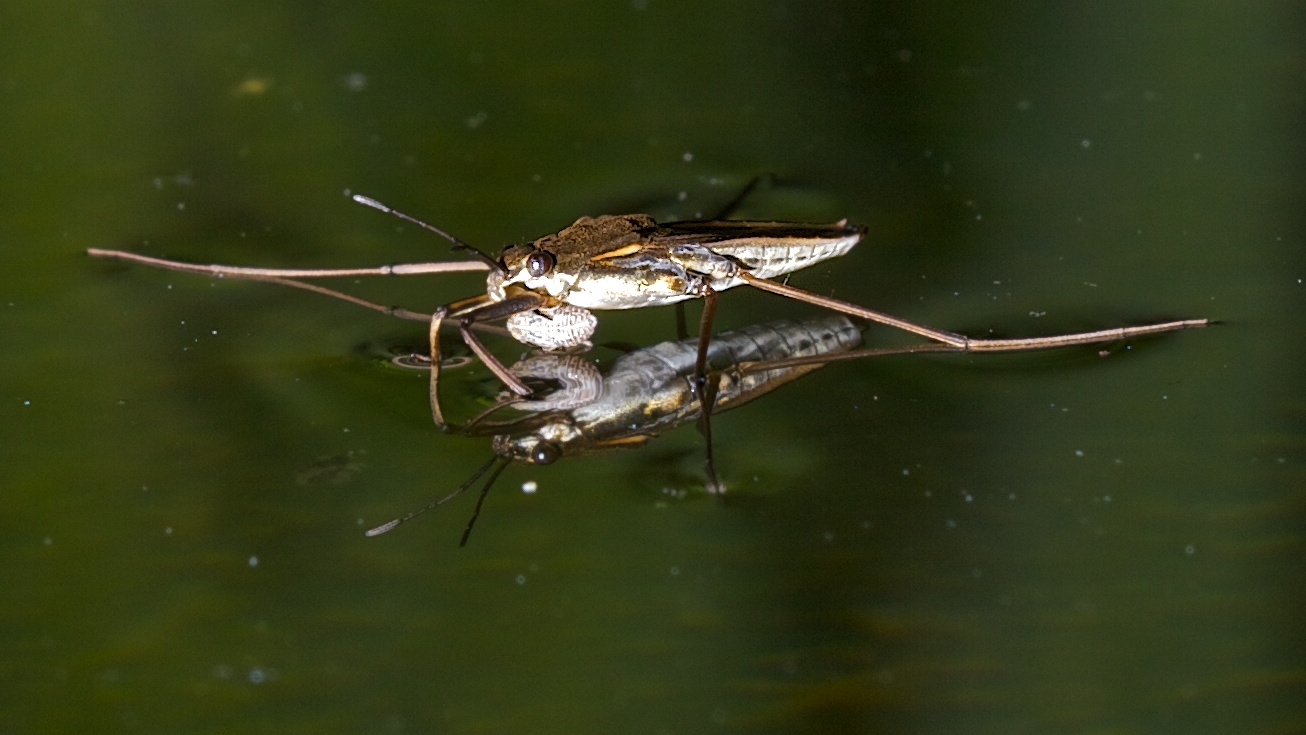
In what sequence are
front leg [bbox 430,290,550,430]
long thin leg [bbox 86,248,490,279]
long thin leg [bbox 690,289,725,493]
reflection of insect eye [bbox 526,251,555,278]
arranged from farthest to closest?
long thin leg [bbox 86,248,490,279], reflection of insect eye [bbox 526,251,555,278], front leg [bbox 430,290,550,430], long thin leg [bbox 690,289,725,493]

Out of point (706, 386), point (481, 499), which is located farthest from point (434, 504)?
point (706, 386)

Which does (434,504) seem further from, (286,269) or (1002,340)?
(1002,340)

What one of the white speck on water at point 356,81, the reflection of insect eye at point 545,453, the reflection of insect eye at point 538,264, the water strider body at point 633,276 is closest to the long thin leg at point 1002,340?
the water strider body at point 633,276

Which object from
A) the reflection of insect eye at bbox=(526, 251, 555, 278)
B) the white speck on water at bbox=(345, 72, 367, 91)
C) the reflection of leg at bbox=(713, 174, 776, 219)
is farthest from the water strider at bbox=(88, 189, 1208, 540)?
the white speck on water at bbox=(345, 72, 367, 91)

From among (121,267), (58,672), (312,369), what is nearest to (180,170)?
(121,267)

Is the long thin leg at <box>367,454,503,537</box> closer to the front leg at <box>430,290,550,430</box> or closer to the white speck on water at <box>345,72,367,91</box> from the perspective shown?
the front leg at <box>430,290,550,430</box>
